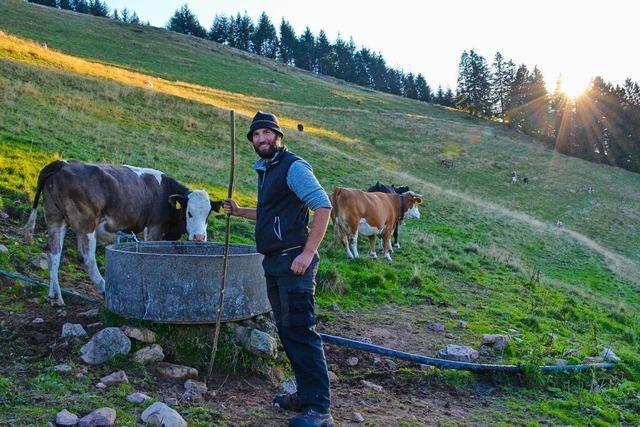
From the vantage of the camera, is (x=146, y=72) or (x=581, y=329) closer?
(x=581, y=329)

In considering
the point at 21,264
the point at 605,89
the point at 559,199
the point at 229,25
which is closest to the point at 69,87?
the point at 21,264

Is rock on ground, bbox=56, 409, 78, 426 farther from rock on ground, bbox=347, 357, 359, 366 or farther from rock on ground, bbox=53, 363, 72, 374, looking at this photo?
rock on ground, bbox=347, 357, 359, 366

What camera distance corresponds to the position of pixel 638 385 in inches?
292

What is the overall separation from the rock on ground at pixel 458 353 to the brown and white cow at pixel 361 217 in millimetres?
5796

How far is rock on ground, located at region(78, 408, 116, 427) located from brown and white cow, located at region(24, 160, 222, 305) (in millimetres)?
3072

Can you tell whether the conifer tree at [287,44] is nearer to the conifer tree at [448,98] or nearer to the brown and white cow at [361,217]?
the conifer tree at [448,98]

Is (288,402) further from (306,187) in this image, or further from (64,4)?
(64,4)

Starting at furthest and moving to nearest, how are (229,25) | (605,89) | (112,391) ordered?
(229,25) < (605,89) < (112,391)

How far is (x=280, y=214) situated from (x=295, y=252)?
1.13 ft

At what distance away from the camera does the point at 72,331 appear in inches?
233

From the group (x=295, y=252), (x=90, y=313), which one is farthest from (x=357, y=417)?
(x=90, y=313)

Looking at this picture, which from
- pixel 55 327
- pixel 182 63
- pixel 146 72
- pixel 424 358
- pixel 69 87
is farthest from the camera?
pixel 182 63

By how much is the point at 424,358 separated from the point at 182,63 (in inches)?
2411

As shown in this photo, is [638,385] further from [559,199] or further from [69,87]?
[559,199]
